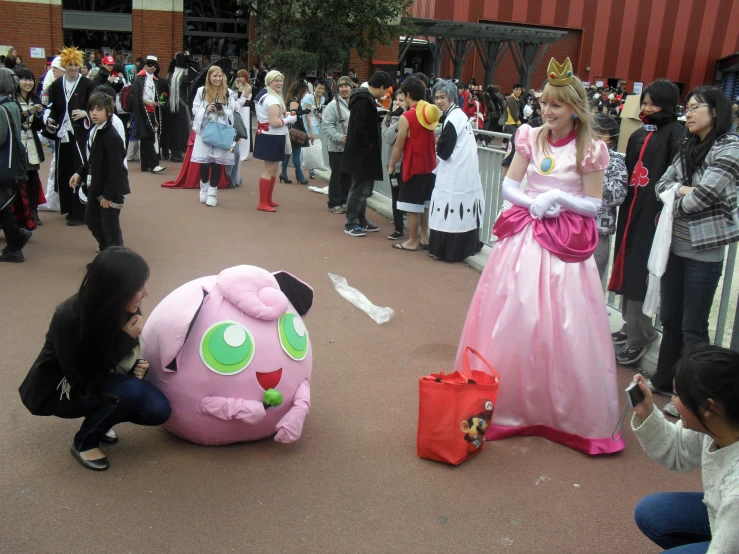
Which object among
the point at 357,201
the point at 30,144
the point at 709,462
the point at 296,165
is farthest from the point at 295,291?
the point at 296,165

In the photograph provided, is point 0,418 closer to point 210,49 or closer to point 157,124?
point 157,124

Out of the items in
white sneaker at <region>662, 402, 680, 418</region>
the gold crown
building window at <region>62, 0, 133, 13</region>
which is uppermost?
building window at <region>62, 0, 133, 13</region>

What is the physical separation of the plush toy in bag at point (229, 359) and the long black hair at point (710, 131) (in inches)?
104

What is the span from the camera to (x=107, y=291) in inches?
132

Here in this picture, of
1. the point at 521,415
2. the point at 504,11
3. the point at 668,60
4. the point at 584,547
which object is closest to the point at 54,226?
the point at 521,415

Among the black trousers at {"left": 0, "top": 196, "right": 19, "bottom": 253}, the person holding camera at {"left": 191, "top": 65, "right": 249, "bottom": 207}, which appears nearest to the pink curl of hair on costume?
the black trousers at {"left": 0, "top": 196, "right": 19, "bottom": 253}

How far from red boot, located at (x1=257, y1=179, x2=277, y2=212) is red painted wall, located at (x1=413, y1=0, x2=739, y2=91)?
81.7 ft

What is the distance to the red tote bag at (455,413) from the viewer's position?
12.5ft

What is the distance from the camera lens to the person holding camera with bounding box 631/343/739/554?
2316 mm

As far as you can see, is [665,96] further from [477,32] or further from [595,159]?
[477,32]

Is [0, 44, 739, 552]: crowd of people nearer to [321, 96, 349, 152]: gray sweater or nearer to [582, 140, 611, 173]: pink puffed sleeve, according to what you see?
[582, 140, 611, 173]: pink puffed sleeve

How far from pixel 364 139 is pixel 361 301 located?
314 centimetres

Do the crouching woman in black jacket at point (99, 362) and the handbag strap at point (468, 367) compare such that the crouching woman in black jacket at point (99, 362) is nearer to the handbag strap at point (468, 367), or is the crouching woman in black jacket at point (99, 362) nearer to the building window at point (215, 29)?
the handbag strap at point (468, 367)

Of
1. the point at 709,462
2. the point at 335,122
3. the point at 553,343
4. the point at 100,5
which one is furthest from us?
the point at 100,5
